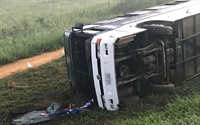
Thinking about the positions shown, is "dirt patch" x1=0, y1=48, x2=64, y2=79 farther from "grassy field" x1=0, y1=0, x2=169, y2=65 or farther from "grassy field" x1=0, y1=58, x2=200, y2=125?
"grassy field" x1=0, y1=58, x2=200, y2=125

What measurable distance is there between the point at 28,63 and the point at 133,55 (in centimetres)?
594

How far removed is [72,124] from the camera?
5.70m

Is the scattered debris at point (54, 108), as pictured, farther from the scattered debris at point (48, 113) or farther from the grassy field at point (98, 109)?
the grassy field at point (98, 109)

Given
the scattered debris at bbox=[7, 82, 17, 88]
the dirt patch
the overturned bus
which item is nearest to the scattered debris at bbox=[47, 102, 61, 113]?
the overturned bus

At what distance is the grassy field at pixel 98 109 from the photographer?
5016 mm

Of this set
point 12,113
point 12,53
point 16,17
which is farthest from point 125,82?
point 16,17

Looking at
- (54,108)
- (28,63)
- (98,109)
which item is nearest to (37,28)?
(28,63)

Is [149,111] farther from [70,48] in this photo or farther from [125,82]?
[70,48]

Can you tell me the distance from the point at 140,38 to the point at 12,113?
2.56 metres

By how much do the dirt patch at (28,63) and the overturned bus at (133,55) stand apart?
4.17m

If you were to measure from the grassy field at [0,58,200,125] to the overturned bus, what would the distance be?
22 centimetres

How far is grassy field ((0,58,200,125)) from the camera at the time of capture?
5.02 m

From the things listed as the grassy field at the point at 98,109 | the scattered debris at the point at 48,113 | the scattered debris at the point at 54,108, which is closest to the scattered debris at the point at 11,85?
the grassy field at the point at 98,109

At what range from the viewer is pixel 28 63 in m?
11.1
